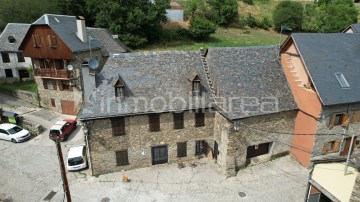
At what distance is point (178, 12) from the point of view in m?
64.0

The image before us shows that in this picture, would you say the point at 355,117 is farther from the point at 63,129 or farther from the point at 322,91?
the point at 63,129

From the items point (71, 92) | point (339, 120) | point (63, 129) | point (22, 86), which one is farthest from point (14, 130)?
point (339, 120)

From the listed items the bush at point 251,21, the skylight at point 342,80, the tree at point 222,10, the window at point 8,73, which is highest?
the tree at point 222,10

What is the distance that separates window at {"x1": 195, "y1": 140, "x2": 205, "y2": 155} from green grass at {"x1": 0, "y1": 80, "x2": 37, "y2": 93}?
27104 mm

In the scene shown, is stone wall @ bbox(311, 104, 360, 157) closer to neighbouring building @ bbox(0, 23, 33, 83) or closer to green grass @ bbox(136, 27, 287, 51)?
green grass @ bbox(136, 27, 287, 51)

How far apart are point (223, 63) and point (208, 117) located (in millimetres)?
5036

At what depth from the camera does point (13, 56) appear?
4038 centimetres

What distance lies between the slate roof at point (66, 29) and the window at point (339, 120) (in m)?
27.3

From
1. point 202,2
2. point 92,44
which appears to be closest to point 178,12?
point 202,2

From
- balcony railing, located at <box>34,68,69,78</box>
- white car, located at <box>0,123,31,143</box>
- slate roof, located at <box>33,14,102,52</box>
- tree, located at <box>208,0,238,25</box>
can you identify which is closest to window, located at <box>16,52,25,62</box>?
balcony railing, located at <box>34,68,69,78</box>

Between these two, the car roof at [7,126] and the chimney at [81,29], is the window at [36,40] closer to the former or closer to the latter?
the chimney at [81,29]

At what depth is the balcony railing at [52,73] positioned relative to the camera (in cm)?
3159

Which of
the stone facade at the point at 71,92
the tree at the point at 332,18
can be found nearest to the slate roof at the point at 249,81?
the stone facade at the point at 71,92

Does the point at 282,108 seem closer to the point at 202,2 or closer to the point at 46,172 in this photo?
the point at 46,172
